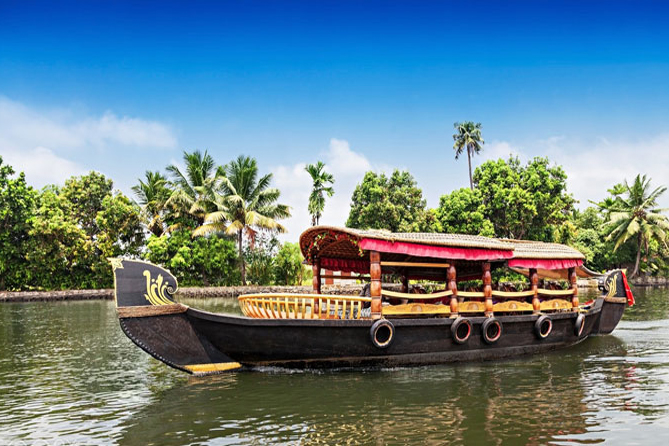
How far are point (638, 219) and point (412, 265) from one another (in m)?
31.7

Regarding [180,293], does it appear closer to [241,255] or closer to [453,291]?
[241,255]

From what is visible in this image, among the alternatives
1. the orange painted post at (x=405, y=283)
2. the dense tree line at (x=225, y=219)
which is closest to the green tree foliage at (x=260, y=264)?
the dense tree line at (x=225, y=219)

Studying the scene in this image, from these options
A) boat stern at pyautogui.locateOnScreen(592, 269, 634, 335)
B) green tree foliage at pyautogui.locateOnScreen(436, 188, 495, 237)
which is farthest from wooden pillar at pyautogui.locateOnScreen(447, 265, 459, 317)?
green tree foliage at pyautogui.locateOnScreen(436, 188, 495, 237)

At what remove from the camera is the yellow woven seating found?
823 centimetres

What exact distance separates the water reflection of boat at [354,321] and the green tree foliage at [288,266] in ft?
74.5

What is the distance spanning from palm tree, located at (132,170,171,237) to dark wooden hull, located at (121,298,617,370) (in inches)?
1074

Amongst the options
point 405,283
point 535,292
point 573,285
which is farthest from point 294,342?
point 573,285

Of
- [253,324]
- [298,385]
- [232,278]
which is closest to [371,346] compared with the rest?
[298,385]

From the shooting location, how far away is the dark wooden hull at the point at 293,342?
7184 mm

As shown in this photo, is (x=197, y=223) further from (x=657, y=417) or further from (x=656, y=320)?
(x=657, y=417)

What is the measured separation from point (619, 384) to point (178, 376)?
681cm

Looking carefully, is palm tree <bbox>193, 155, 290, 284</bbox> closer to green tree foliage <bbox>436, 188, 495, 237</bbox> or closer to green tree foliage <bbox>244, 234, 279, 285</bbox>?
green tree foliage <bbox>244, 234, 279, 285</bbox>

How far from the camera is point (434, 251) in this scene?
831 centimetres

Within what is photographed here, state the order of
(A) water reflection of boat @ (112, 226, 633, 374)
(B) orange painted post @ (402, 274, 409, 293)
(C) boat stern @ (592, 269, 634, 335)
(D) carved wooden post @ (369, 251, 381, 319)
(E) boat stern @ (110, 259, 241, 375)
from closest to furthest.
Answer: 1. (E) boat stern @ (110, 259, 241, 375)
2. (A) water reflection of boat @ (112, 226, 633, 374)
3. (D) carved wooden post @ (369, 251, 381, 319)
4. (B) orange painted post @ (402, 274, 409, 293)
5. (C) boat stern @ (592, 269, 634, 335)
